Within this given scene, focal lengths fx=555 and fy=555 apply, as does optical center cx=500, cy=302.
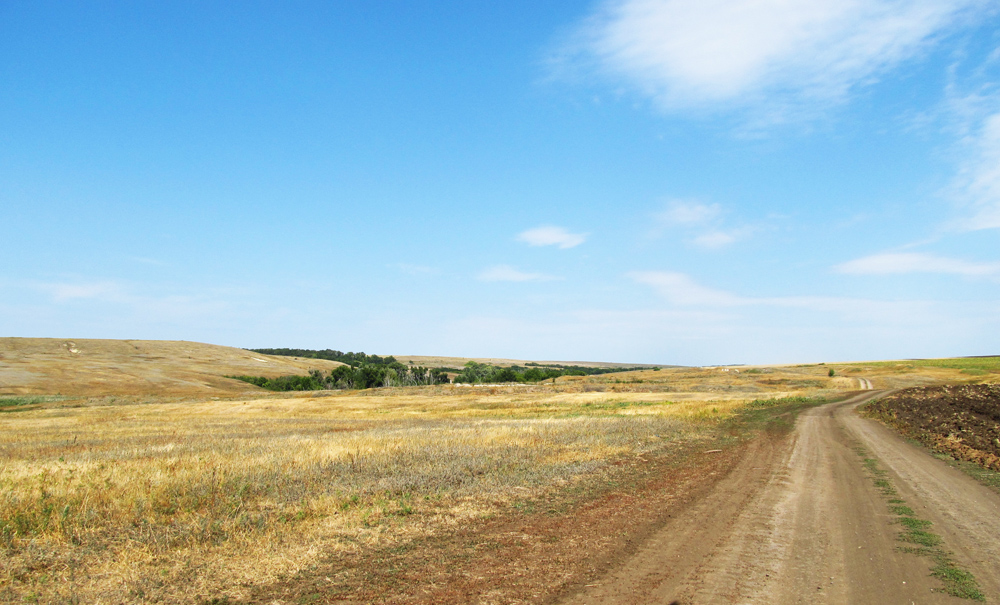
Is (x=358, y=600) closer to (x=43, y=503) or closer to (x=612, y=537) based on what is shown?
(x=612, y=537)

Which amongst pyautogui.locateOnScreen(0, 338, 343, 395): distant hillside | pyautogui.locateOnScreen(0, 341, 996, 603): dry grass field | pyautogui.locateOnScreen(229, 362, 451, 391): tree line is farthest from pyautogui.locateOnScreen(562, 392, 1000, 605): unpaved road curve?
pyautogui.locateOnScreen(229, 362, 451, 391): tree line

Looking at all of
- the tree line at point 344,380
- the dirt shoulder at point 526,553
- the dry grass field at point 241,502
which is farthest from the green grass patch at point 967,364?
the dirt shoulder at point 526,553

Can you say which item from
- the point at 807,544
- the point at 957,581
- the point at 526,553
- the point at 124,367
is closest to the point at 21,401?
the point at 124,367

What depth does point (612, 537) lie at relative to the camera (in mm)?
9086

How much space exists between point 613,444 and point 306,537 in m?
14.1

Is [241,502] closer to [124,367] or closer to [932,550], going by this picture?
[932,550]

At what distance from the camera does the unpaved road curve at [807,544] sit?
661 cm

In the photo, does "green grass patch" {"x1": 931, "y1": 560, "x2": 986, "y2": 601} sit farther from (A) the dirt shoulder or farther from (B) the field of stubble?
(B) the field of stubble

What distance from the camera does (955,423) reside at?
86.5 feet

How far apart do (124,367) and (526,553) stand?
150m

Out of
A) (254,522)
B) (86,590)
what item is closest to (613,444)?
(254,522)

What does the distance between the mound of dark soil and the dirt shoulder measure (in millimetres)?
10075

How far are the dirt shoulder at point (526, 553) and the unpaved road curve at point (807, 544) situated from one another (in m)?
0.31

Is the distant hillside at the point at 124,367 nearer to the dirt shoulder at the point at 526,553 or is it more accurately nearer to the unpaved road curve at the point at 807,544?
the dirt shoulder at the point at 526,553
